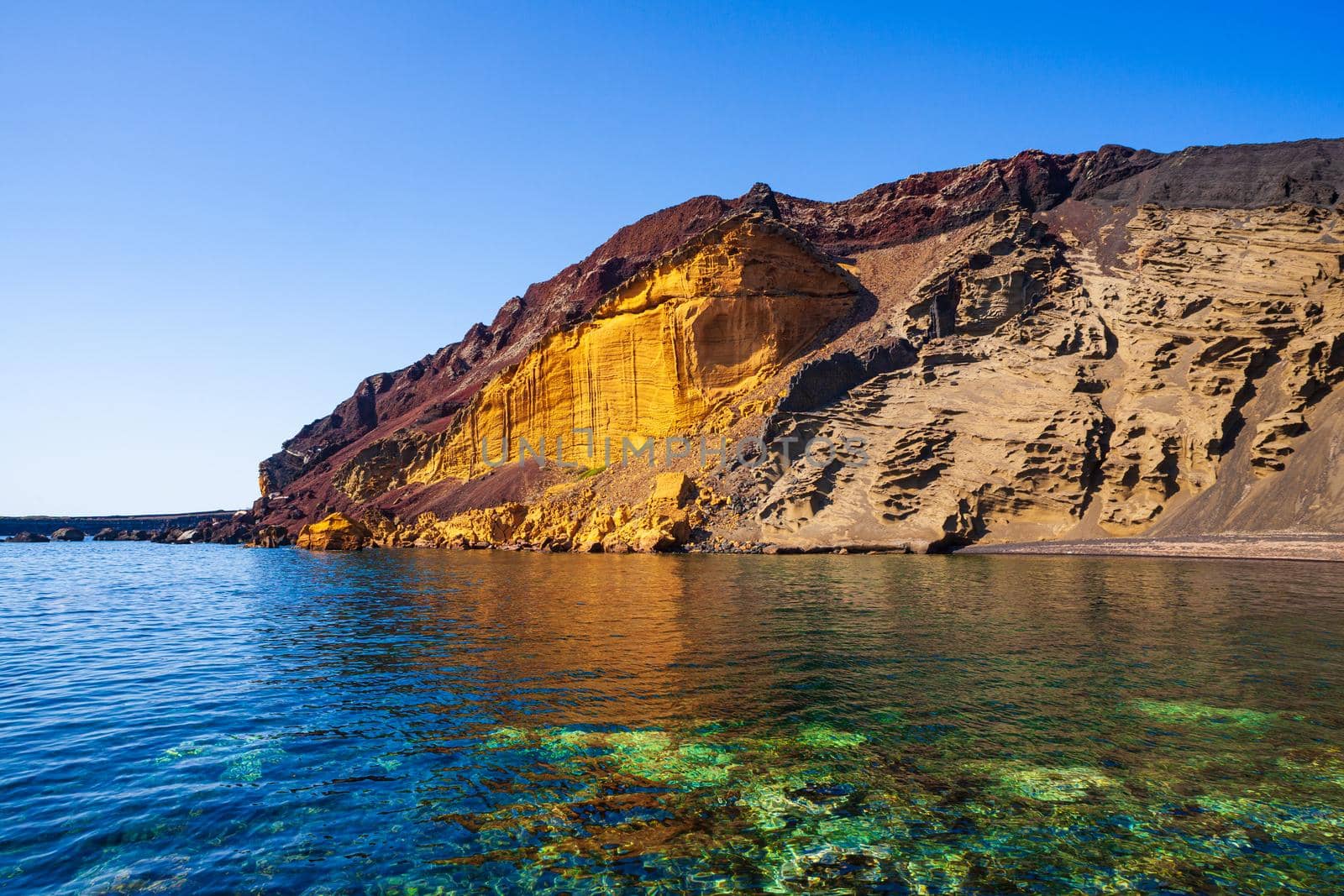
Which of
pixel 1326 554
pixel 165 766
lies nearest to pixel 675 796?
pixel 165 766

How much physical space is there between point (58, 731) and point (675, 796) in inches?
312

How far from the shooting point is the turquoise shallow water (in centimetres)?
545

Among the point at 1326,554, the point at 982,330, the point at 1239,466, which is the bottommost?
the point at 1326,554

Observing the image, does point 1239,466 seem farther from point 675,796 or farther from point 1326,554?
point 675,796

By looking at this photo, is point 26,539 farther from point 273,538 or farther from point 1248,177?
point 1248,177

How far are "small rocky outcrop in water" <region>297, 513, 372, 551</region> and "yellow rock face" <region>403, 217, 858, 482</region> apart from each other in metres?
18.8

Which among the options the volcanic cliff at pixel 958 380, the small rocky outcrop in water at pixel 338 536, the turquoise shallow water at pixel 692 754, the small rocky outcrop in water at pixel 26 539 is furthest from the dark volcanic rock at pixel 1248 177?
the small rocky outcrop in water at pixel 26 539

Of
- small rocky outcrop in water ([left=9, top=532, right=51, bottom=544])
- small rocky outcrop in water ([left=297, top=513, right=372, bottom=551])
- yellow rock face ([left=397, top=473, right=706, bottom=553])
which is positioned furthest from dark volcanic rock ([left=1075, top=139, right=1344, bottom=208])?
small rocky outcrop in water ([left=9, top=532, right=51, bottom=544])

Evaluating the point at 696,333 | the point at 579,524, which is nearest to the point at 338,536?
the point at 579,524

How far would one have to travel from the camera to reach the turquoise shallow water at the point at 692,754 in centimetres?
545

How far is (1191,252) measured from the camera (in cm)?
4247

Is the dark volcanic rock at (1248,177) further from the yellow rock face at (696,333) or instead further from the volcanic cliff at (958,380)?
the yellow rock face at (696,333)

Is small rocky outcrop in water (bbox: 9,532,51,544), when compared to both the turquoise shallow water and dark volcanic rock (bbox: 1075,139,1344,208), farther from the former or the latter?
dark volcanic rock (bbox: 1075,139,1344,208)

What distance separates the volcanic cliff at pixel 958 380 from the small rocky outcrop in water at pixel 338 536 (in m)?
2.11
